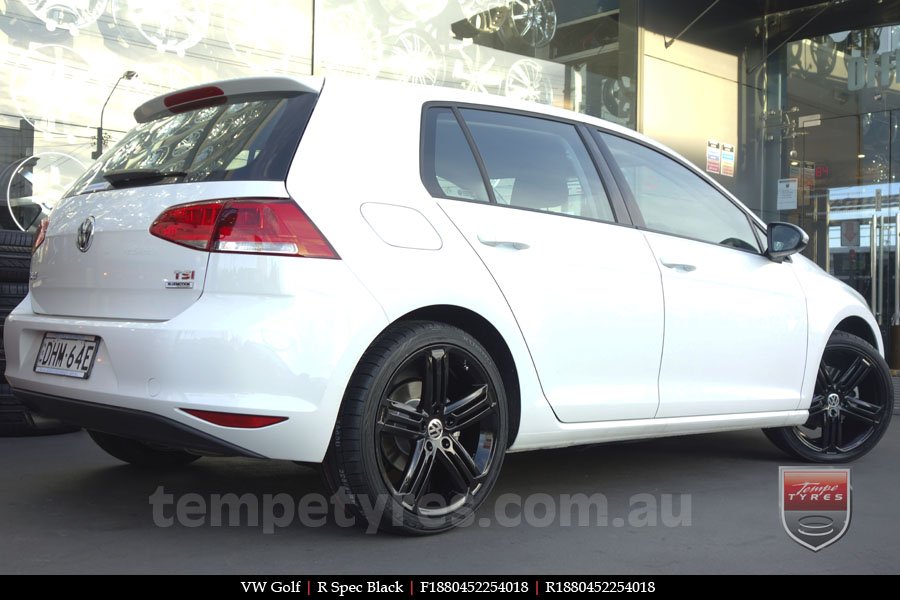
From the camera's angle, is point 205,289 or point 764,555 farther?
point 764,555

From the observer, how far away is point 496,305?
11.4 feet

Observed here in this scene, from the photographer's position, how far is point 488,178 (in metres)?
3.71

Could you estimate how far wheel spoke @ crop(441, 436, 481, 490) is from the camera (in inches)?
133

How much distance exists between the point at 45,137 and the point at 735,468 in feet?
19.2

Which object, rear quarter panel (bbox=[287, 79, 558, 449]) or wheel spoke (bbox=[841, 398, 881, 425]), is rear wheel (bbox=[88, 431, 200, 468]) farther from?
wheel spoke (bbox=[841, 398, 881, 425])

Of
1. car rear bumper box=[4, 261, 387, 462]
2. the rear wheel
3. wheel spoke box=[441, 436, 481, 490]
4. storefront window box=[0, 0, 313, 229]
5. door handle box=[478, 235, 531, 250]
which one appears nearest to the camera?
car rear bumper box=[4, 261, 387, 462]

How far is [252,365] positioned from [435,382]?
0.67 meters

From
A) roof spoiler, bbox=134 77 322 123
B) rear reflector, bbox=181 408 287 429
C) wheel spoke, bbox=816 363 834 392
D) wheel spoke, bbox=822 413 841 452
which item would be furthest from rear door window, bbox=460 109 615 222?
wheel spoke, bbox=822 413 841 452

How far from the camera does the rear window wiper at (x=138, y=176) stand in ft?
10.9

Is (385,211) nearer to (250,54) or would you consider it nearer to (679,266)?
(679,266)

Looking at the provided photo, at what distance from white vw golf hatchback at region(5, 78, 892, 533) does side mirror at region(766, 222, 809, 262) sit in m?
0.50
